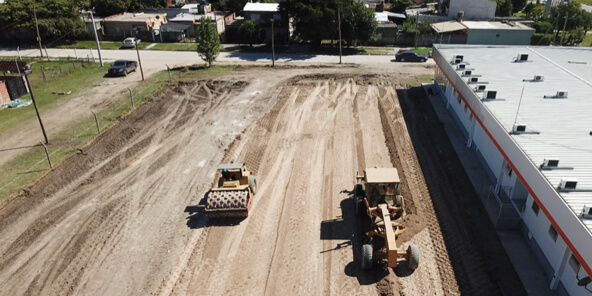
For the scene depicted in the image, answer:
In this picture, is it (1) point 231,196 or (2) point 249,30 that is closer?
(1) point 231,196

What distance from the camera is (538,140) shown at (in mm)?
17734

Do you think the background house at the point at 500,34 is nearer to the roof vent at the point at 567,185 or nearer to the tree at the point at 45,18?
the roof vent at the point at 567,185

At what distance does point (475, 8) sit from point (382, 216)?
5150 cm

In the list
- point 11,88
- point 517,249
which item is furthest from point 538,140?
point 11,88

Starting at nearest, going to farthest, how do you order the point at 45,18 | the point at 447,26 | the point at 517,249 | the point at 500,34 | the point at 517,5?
the point at 517,249
the point at 500,34
the point at 447,26
the point at 45,18
the point at 517,5

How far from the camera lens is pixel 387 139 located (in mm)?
26328

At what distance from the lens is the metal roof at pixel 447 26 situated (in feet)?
170

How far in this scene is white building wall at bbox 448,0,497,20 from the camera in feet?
186

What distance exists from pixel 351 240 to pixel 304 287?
3251 millimetres

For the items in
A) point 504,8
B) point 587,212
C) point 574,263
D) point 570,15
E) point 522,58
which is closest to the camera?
point 587,212

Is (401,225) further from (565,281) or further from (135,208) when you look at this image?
(135,208)

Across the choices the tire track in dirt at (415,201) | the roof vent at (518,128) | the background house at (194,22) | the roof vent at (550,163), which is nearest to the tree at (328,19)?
the background house at (194,22)

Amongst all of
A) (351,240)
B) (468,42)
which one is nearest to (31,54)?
(351,240)

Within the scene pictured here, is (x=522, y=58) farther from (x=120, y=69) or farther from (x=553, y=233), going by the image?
(x=120, y=69)
